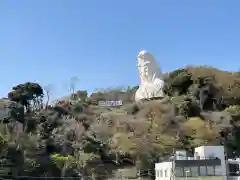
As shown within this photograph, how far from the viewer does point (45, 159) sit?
35500mm

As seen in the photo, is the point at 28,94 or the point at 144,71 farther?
the point at 144,71

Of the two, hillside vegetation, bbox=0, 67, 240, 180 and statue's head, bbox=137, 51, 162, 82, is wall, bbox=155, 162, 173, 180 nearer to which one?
hillside vegetation, bbox=0, 67, 240, 180

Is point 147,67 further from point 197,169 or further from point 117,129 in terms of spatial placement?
point 197,169

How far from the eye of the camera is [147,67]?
49.6 m

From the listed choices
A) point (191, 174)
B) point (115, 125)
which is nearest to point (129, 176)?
point (115, 125)

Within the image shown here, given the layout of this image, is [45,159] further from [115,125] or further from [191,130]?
[191,130]

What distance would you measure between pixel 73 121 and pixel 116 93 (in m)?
19.9

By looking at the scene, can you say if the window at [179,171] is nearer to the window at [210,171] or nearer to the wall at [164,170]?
the wall at [164,170]

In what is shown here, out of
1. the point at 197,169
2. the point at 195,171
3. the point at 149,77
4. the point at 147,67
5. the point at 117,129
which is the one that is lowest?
the point at 195,171

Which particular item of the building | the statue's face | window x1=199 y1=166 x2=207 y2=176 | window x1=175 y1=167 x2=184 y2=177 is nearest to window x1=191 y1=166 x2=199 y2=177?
the building

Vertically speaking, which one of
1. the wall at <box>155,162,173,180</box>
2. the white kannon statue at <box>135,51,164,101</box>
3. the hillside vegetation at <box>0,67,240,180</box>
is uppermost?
the white kannon statue at <box>135,51,164,101</box>

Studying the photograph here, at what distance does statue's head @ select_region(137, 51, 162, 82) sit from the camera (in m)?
49.5

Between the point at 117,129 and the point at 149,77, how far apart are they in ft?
39.9

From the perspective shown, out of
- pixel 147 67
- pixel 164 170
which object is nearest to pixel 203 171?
pixel 164 170
